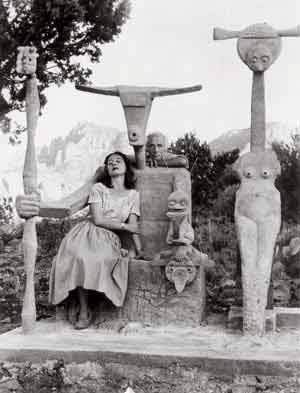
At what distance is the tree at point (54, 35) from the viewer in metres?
11.0

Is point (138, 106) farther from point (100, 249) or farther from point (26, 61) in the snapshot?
point (100, 249)

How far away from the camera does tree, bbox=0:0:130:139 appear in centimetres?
1100

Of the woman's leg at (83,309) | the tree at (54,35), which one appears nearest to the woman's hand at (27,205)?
the woman's leg at (83,309)

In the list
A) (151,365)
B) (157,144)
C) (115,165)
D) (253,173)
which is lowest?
(151,365)

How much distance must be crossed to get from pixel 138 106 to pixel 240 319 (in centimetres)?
226

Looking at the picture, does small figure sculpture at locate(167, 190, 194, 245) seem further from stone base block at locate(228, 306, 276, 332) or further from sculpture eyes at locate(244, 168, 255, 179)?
stone base block at locate(228, 306, 276, 332)

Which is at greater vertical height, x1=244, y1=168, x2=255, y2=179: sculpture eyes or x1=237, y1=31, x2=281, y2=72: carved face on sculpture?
x1=237, y1=31, x2=281, y2=72: carved face on sculpture

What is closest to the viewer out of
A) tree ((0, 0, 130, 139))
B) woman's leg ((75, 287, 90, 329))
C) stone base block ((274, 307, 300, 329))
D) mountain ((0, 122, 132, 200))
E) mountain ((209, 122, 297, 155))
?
woman's leg ((75, 287, 90, 329))

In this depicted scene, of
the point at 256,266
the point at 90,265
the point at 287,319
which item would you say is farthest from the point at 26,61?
the point at 287,319

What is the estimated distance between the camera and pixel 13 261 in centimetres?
960

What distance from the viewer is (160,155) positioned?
591cm

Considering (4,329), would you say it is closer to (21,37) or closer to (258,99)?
(258,99)

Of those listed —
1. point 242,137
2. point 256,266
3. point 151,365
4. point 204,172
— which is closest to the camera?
point 151,365

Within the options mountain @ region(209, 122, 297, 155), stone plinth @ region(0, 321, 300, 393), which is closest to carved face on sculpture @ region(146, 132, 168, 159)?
stone plinth @ region(0, 321, 300, 393)
